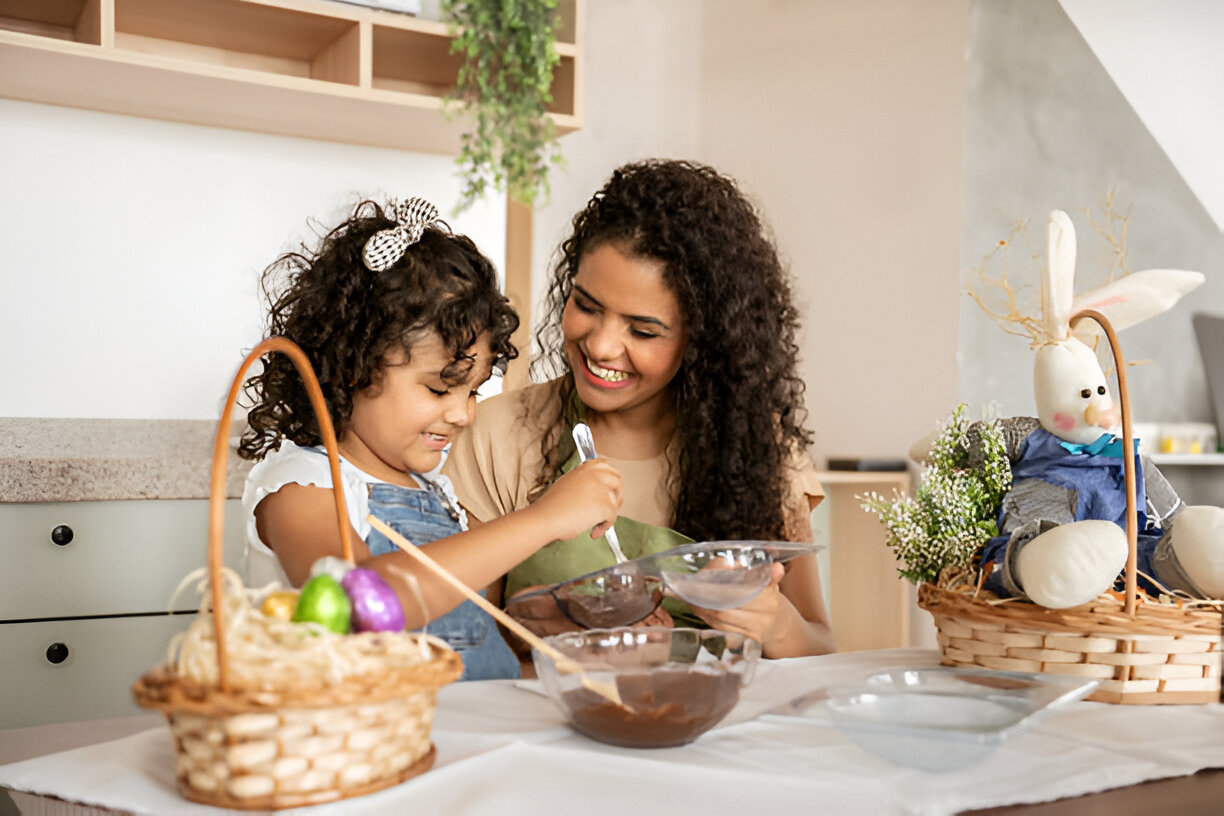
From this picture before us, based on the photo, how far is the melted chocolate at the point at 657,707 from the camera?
725 millimetres

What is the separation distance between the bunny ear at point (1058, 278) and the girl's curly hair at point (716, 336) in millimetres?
473

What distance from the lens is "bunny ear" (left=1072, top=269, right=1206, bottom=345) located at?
1.06 meters

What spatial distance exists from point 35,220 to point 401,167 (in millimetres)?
790

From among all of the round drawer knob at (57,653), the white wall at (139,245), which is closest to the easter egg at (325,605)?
the round drawer knob at (57,653)

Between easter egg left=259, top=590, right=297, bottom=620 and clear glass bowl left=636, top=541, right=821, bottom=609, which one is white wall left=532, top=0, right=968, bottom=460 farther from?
easter egg left=259, top=590, right=297, bottom=620

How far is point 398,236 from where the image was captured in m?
1.24

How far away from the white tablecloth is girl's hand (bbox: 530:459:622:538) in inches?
6.8

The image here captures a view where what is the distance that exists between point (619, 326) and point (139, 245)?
147 centimetres

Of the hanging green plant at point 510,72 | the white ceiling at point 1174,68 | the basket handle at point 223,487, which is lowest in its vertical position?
the basket handle at point 223,487

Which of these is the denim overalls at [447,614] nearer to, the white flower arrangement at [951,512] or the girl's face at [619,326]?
the girl's face at [619,326]

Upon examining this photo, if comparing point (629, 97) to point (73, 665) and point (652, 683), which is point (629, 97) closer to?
point (73, 665)

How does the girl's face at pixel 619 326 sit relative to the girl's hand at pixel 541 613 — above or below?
above

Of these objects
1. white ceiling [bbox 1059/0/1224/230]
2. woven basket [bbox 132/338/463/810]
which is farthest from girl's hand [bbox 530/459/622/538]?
white ceiling [bbox 1059/0/1224/230]

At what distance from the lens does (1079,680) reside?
29.1 inches
